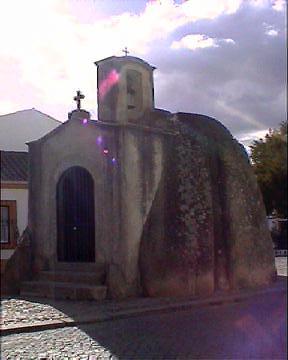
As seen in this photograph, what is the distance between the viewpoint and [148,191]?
212 centimetres

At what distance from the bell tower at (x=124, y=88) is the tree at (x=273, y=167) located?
1.47ft

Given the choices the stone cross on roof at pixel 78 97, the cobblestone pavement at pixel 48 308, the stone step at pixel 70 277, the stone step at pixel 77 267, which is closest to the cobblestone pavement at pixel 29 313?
Result: the cobblestone pavement at pixel 48 308

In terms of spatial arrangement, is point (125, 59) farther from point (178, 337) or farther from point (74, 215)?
point (178, 337)

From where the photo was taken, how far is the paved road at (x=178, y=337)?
1.76 metres

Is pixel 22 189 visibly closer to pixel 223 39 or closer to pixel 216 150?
pixel 216 150

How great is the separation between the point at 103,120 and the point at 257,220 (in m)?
0.54

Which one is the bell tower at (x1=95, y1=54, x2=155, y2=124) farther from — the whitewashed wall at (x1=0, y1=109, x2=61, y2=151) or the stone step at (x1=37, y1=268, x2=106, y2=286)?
the stone step at (x1=37, y1=268, x2=106, y2=286)

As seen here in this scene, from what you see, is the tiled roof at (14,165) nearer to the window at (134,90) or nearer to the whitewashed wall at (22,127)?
the whitewashed wall at (22,127)

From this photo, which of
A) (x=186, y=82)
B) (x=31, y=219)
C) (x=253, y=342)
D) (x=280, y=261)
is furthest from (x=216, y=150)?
(x=253, y=342)

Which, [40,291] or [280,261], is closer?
[280,261]

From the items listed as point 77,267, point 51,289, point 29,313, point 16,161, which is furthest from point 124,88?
point 29,313

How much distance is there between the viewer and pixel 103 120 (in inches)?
68.2

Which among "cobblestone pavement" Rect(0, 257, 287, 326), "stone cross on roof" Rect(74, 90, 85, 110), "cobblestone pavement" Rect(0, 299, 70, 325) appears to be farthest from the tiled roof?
"cobblestone pavement" Rect(0, 299, 70, 325)

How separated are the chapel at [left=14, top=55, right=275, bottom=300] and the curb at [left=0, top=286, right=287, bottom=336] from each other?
46mm
